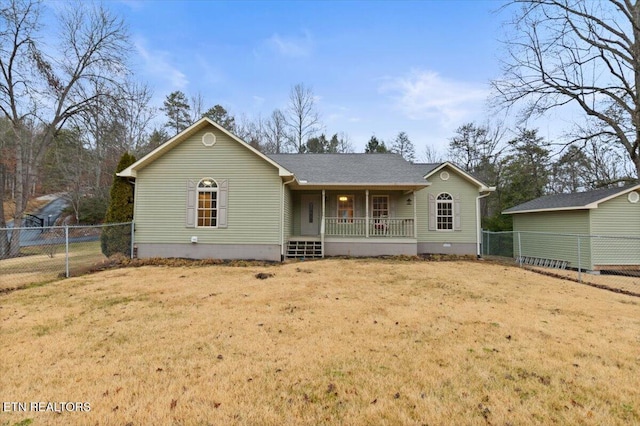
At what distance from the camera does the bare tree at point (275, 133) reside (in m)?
31.1

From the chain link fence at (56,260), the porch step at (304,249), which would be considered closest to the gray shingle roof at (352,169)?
the porch step at (304,249)

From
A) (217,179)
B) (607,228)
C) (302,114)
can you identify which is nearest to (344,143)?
(302,114)

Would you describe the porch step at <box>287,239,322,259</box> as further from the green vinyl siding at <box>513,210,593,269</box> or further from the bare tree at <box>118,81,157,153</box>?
the bare tree at <box>118,81,157,153</box>

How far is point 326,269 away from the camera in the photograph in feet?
32.1

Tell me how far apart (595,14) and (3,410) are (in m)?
24.5

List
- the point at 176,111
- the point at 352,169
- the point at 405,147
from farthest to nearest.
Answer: the point at 405,147 → the point at 176,111 → the point at 352,169

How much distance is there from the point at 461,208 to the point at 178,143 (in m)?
12.9

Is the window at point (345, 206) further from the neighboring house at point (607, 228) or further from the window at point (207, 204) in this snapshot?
the neighboring house at point (607, 228)

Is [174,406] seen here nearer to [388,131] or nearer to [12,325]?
[12,325]

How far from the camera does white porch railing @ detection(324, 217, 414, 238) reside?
1310 centimetres

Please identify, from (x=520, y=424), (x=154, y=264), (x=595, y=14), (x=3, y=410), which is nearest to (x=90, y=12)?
(x=154, y=264)

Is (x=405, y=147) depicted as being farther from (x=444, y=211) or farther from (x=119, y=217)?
(x=119, y=217)

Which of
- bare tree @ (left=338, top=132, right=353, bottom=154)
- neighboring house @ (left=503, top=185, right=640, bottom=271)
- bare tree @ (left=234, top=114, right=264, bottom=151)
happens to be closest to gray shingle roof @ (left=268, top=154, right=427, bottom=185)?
neighboring house @ (left=503, top=185, right=640, bottom=271)

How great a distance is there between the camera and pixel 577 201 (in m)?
13.4
